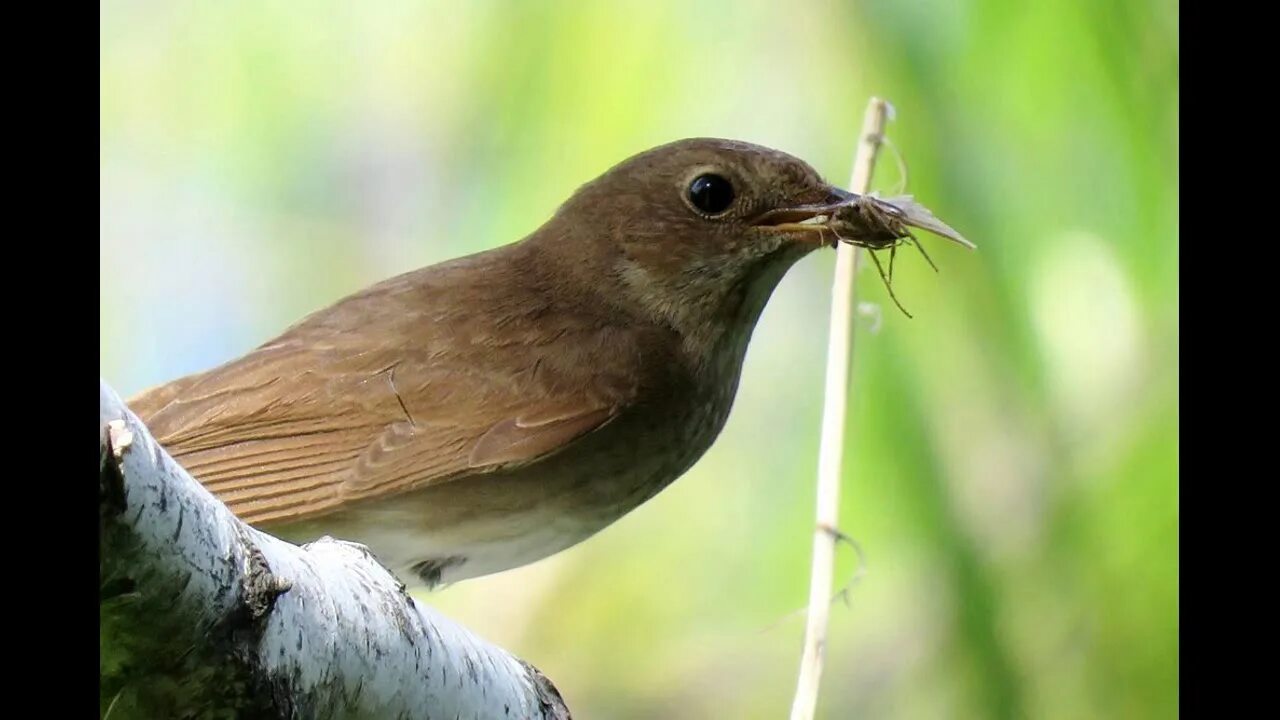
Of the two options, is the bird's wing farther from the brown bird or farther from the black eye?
the black eye

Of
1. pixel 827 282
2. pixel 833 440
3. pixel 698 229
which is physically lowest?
pixel 833 440

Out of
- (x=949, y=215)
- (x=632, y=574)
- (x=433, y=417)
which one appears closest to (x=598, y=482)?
(x=433, y=417)

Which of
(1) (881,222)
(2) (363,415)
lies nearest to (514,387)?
(2) (363,415)

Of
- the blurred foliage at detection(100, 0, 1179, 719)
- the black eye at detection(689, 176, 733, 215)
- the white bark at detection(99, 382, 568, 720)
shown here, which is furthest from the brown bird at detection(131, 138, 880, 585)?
the white bark at detection(99, 382, 568, 720)

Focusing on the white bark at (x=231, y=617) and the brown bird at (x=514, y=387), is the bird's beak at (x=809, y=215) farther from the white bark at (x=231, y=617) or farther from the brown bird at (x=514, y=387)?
the white bark at (x=231, y=617)

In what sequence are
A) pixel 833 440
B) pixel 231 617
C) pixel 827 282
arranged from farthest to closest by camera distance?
pixel 827 282 < pixel 833 440 < pixel 231 617

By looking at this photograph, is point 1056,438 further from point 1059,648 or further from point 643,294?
point 643,294

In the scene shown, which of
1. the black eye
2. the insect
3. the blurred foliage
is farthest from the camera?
the blurred foliage

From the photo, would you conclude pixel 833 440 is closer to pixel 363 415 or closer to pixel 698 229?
pixel 698 229
